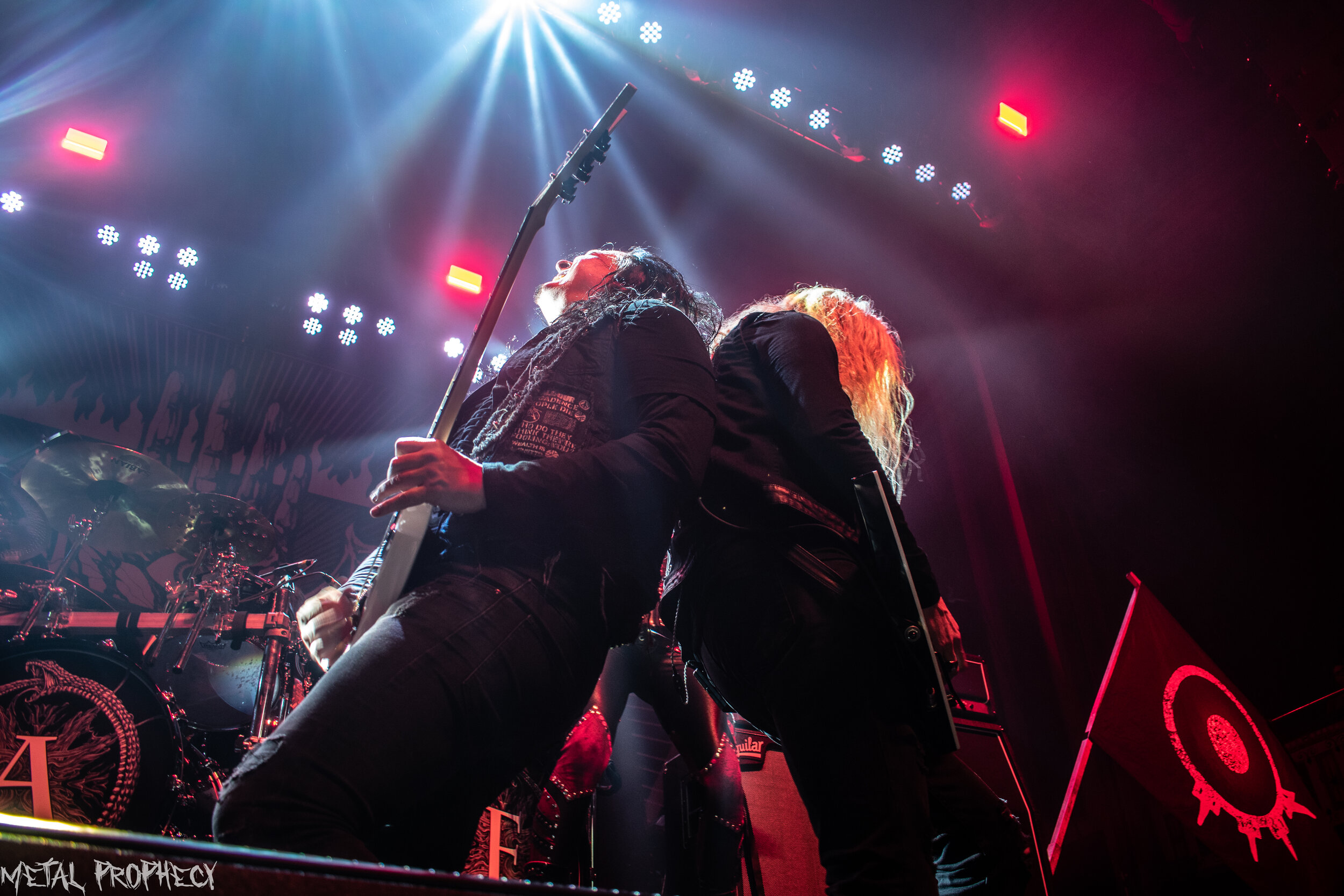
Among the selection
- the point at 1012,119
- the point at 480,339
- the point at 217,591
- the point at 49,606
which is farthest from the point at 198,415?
the point at 1012,119

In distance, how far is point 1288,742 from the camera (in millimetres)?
3453

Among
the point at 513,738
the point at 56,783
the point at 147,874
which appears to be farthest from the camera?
the point at 56,783

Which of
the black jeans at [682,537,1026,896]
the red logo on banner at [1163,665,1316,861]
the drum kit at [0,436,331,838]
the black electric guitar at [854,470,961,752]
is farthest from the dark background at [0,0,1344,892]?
the black electric guitar at [854,470,961,752]

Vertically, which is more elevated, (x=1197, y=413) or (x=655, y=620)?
(x=1197, y=413)

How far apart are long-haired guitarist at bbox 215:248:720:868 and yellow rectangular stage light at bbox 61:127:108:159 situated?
15.8ft

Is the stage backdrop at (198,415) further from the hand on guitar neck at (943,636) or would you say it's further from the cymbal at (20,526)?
the hand on guitar neck at (943,636)

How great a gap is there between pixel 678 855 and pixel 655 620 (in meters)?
0.84

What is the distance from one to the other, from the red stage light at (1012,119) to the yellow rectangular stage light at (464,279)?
4268 mm

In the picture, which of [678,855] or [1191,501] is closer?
[678,855]

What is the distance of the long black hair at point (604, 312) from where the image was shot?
1255 millimetres

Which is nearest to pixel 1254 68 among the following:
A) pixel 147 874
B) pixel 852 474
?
pixel 852 474

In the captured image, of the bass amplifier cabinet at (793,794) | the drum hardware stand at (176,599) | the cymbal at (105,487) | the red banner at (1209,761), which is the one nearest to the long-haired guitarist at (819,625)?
the bass amplifier cabinet at (793,794)

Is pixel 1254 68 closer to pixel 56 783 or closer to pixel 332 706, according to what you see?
pixel 332 706

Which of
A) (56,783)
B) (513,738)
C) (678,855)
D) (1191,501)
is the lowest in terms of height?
(56,783)
